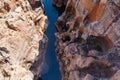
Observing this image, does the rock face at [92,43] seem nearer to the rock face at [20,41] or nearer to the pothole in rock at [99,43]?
the pothole in rock at [99,43]

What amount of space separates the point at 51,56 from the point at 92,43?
14.1 ft

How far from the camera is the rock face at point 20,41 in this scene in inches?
717

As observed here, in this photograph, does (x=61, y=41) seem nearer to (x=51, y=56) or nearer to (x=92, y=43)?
(x=51, y=56)

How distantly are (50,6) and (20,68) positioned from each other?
10081 millimetres

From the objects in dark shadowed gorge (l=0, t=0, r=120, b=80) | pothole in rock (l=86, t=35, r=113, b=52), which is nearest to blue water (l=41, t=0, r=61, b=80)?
dark shadowed gorge (l=0, t=0, r=120, b=80)

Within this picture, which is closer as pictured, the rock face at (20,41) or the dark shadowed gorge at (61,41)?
the dark shadowed gorge at (61,41)

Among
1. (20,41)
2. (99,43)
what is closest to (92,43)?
(99,43)

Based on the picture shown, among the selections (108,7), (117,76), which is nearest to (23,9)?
(108,7)

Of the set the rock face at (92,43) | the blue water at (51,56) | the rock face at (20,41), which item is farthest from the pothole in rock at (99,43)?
the rock face at (20,41)

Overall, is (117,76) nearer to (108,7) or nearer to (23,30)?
(108,7)

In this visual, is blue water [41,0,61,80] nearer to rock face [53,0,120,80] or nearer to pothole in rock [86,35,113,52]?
rock face [53,0,120,80]

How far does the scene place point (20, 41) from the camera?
19938 millimetres

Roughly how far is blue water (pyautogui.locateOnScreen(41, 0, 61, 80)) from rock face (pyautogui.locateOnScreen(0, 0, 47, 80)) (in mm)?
566

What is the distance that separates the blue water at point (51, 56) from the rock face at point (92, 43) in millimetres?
501
